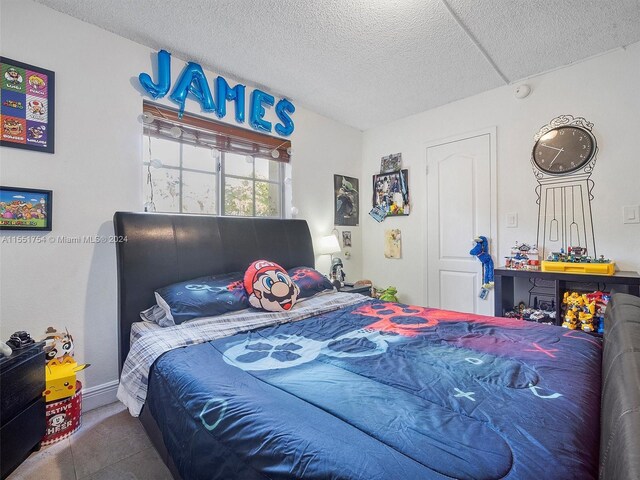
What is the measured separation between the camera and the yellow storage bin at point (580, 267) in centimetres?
218

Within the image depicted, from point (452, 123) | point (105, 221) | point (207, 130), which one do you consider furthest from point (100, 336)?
point (452, 123)

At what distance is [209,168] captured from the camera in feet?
8.96

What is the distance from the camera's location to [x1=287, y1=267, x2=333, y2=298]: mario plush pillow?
244 centimetres

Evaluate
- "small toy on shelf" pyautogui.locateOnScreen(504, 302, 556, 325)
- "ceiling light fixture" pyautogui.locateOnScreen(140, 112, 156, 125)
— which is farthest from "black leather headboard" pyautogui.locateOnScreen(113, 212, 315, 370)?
"small toy on shelf" pyautogui.locateOnScreen(504, 302, 556, 325)

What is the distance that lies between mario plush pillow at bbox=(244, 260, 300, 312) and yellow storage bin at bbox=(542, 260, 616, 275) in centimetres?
196

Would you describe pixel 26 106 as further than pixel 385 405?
Yes

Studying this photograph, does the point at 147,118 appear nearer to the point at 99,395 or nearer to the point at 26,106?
the point at 26,106

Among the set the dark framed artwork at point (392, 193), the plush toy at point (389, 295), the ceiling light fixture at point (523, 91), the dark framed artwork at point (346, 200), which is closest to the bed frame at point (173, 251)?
the dark framed artwork at point (346, 200)

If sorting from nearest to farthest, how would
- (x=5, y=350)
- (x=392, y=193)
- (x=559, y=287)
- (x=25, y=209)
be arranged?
(x=5, y=350)
(x=25, y=209)
(x=559, y=287)
(x=392, y=193)

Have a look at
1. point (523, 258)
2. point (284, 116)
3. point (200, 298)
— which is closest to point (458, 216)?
point (523, 258)

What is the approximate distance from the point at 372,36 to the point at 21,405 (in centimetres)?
287

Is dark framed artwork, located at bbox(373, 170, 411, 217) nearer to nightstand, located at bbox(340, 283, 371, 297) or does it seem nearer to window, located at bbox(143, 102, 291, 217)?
nightstand, located at bbox(340, 283, 371, 297)

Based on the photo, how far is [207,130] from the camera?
2619 millimetres

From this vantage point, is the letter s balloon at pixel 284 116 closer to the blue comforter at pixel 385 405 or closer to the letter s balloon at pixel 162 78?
the letter s balloon at pixel 162 78
